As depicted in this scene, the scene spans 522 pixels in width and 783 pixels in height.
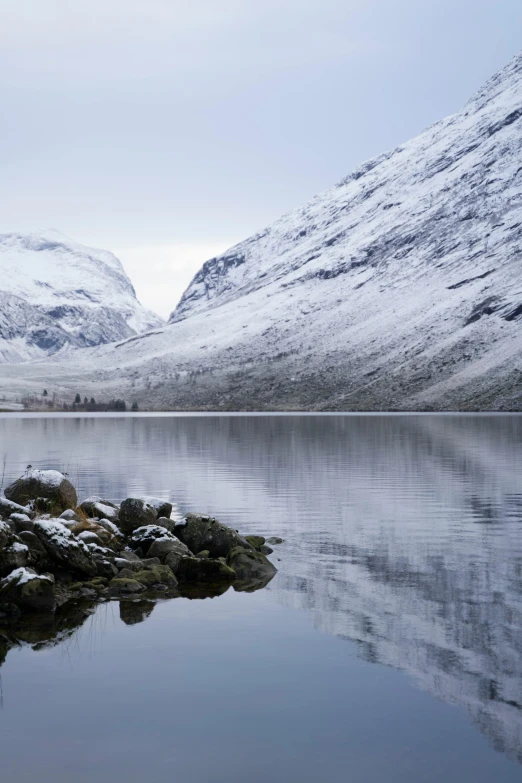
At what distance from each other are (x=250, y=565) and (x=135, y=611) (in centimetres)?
513

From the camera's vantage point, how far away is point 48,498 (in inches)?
1203

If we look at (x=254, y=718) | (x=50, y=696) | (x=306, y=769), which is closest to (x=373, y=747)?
(x=306, y=769)

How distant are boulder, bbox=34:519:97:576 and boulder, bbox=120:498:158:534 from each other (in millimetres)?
4951

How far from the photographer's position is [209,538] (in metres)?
26.9

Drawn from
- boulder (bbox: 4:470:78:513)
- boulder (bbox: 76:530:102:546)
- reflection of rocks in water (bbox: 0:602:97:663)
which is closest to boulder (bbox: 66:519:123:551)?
boulder (bbox: 76:530:102:546)

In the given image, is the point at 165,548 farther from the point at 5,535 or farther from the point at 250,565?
the point at 5,535

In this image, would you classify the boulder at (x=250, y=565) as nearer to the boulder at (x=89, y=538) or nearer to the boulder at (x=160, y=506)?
the boulder at (x=89, y=538)

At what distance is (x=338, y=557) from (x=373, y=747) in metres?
14.2

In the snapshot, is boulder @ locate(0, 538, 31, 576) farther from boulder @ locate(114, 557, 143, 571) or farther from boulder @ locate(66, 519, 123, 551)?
boulder @ locate(114, 557, 143, 571)

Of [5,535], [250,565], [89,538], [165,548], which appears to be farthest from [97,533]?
[250,565]

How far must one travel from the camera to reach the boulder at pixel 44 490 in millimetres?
30484

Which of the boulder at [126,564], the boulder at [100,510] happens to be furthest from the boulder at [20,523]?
the boulder at [100,510]

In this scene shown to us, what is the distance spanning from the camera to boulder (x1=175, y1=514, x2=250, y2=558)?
26.8 metres

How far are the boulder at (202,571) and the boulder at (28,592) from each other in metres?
4.89
